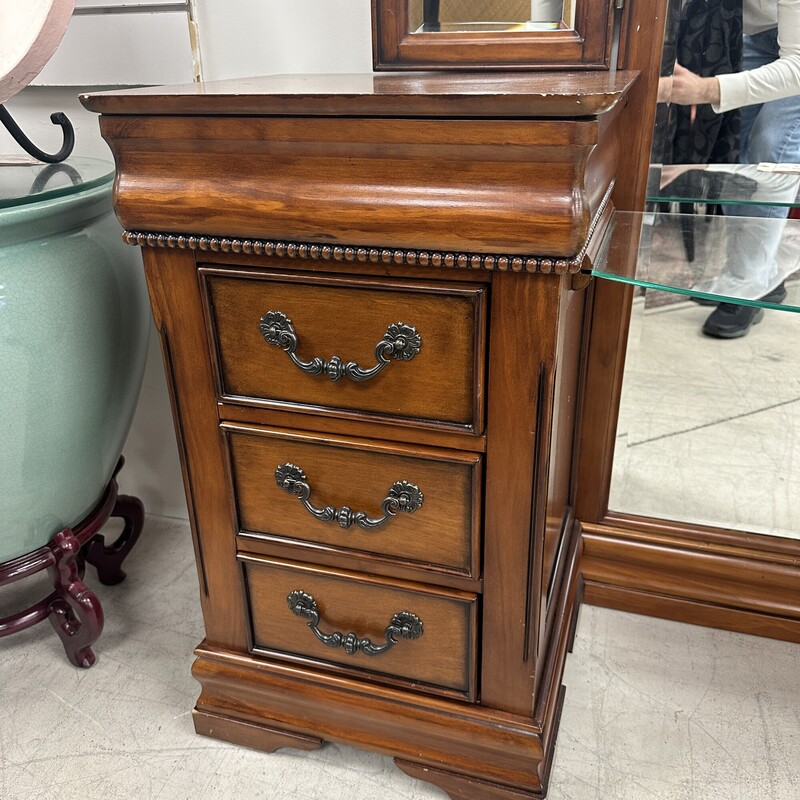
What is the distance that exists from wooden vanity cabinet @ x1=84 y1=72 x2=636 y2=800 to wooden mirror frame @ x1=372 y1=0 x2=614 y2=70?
0.08m

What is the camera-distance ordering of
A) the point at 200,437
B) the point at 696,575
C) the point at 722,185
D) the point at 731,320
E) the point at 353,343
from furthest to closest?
1. the point at 696,575
2. the point at 731,320
3. the point at 722,185
4. the point at 200,437
5. the point at 353,343

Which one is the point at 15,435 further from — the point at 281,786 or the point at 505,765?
the point at 505,765

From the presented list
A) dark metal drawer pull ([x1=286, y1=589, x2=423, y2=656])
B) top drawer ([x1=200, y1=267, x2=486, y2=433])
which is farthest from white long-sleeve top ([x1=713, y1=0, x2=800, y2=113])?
dark metal drawer pull ([x1=286, y1=589, x2=423, y2=656])

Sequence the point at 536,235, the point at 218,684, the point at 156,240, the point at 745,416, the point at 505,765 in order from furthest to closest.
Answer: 1. the point at 745,416
2. the point at 218,684
3. the point at 505,765
4. the point at 156,240
5. the point at 536,235

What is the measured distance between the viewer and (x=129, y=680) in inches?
47.8

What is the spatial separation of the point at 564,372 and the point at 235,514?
0.43m

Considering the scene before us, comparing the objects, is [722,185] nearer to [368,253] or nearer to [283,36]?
[368,253]

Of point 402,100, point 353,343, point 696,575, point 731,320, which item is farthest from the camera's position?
point 696,575

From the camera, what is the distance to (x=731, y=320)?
1141mm

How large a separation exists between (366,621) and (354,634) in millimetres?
23

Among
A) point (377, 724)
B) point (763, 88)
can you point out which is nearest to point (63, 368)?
point (377, 724)

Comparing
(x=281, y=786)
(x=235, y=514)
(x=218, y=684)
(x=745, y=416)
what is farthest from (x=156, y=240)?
(x=745, y=416)

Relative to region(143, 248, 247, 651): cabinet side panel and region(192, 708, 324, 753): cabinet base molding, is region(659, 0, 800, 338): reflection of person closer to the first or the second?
region(143, 248, 247, 651): cabinet side panel

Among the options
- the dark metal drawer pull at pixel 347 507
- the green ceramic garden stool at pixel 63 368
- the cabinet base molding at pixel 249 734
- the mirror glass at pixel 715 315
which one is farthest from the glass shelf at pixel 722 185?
the cabinet base molding at pixel 249 734
